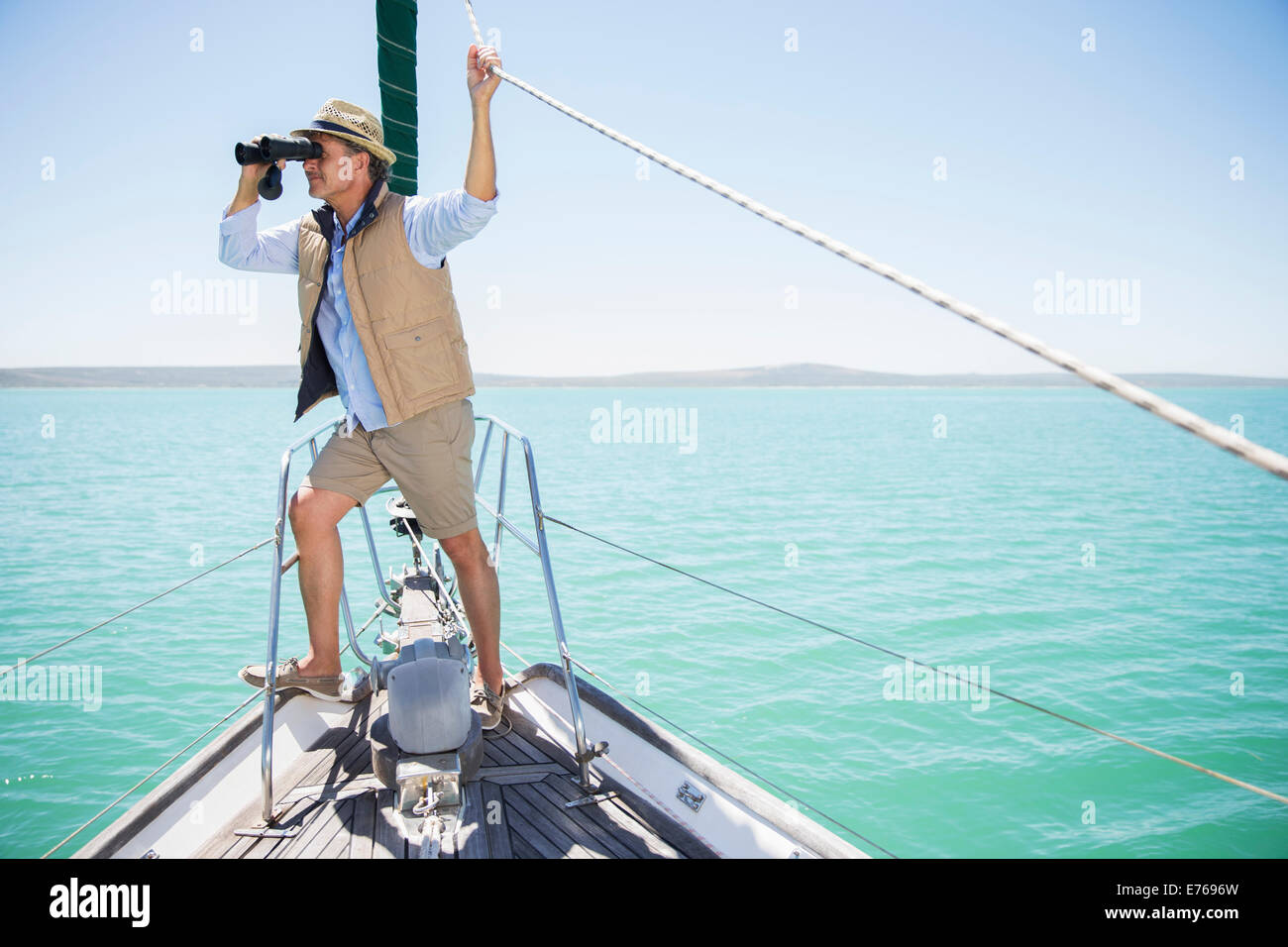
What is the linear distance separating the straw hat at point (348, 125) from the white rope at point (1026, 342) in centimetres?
90

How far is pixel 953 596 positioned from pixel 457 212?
11.6 metres

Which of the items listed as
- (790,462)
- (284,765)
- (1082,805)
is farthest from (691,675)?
(790,462)

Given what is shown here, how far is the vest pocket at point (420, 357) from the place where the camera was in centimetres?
258

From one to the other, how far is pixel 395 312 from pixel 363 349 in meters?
0.16

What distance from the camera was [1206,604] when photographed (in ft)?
41.9

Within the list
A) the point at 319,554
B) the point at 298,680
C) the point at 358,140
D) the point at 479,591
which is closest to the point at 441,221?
the point at 358,140

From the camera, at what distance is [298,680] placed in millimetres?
2691

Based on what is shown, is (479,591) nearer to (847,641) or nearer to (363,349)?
(363,349)

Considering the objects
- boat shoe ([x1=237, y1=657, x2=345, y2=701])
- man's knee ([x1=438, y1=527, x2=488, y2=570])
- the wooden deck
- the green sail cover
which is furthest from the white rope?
the green sail cover

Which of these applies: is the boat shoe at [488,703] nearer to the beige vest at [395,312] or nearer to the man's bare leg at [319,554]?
the man's bare leg at [319,554]

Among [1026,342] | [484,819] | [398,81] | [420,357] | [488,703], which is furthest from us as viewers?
[398,81]

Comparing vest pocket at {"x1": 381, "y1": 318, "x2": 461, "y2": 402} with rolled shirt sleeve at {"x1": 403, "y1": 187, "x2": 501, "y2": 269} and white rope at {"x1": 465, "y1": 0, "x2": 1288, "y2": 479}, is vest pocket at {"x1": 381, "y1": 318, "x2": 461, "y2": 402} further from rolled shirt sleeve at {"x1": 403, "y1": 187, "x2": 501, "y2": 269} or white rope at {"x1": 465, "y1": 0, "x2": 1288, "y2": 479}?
white rope at {"x1": 465, "y1": 0, "x2": 1288, "y2": 479}

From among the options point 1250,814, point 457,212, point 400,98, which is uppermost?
point 400,98
